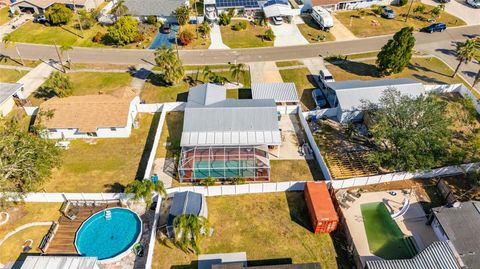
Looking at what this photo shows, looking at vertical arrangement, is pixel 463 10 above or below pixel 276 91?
above

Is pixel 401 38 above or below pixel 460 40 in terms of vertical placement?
above

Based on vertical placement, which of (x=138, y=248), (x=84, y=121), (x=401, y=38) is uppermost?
(x=401, y=38)

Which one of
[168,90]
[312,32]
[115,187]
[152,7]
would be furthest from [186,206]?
[152,7]

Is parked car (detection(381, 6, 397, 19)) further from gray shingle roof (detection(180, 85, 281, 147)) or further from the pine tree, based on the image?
gray shingle roof (detection(180, 85, 281, 147))

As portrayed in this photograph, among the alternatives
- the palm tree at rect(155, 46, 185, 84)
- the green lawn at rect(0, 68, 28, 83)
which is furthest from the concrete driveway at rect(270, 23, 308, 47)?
the green lawn at rect(0, 68, 28, 83)

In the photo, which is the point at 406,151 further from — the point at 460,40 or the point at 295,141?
the point at 460,40

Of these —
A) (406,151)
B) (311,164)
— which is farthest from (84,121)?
(406,151)

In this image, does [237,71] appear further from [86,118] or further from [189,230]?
[189,230]
